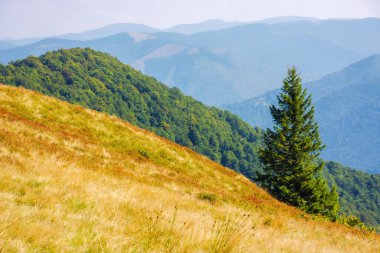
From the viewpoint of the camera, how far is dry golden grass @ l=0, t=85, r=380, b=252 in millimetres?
4422

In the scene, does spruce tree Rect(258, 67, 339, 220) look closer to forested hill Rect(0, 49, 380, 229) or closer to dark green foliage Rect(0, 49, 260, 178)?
forested hill Rect(0, 49, 380, 229)

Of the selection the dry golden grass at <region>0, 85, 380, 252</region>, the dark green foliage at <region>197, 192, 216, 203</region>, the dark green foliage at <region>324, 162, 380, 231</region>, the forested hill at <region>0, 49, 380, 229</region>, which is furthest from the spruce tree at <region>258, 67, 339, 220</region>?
the dark green foliage at <region>324, 162, 380, 231</region>

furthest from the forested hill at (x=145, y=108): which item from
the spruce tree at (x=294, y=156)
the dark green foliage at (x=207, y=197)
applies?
the dark green foliage at (x=207, y=197)

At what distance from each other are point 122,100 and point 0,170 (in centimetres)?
18035

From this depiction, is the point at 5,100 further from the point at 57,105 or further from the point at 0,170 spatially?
the point at 0,170

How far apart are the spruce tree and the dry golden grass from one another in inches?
738

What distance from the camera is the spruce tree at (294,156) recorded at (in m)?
34.2

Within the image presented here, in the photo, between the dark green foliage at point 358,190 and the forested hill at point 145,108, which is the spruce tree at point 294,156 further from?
the dark green foliage at point 358,190

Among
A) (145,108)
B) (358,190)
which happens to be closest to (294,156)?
(145,108)

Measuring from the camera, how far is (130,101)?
18550cm

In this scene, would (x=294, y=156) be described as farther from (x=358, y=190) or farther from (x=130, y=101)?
(x=358, y=190)

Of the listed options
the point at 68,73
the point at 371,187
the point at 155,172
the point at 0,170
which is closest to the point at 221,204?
the point at 155,172

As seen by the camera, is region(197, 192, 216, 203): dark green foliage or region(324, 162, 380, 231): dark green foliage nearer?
region(197, 192, 216, 203): dark green foliage

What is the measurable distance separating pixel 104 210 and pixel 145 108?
607 feet
